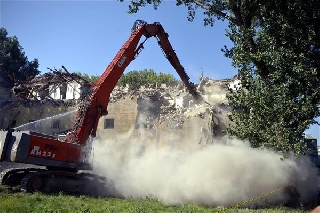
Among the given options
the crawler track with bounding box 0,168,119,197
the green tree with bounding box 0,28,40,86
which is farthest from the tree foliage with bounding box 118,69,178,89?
the crawler track with bounding box 0,168,119,197

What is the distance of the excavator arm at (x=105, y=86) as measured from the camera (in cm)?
1608

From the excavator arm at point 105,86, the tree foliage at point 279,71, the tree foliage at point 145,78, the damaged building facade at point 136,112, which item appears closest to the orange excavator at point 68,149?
the excavator arm at point 105,86

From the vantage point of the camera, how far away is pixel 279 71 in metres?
15.6

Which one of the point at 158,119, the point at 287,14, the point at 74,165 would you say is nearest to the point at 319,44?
the point at 287,14

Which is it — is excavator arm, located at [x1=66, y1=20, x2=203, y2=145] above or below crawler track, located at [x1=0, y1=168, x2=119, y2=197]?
above

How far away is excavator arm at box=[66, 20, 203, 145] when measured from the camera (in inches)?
633

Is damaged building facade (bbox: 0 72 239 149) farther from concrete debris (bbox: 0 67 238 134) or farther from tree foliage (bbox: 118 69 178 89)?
tree foliage (bbox: 118 69 178 89)

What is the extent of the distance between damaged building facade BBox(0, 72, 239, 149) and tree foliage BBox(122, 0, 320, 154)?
42.6 ft

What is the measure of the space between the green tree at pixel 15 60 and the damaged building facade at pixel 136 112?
10367 millimetres

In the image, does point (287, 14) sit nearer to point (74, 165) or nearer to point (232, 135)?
point (232, 135)

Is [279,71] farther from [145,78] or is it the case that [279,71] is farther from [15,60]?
[145,78]

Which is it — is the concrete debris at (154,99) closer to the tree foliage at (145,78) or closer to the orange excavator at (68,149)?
the orange excavator at (68,149)

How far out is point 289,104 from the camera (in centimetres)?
1514

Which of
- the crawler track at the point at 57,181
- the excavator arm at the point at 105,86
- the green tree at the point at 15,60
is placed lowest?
the crawler track at the point at 57,181
